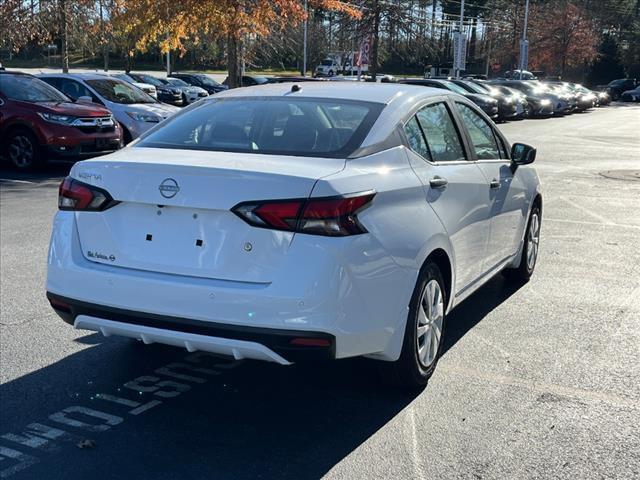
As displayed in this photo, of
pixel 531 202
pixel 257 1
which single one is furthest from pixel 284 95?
pixel 257 1

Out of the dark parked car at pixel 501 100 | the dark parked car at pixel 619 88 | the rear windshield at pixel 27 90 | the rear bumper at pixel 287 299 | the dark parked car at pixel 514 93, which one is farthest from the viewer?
the dark parked car at pixel 619 88

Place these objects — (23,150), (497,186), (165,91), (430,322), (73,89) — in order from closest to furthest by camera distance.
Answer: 1. (430,322)
2. (497,186)
3. (23,150)
4. (73,89)
5. (165,91)

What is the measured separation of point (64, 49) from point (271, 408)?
27.6 meters

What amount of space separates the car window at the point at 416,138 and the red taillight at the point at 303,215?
104cm

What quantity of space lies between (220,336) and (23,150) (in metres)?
11.3

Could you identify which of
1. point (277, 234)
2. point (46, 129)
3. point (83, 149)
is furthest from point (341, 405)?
point (46, 129)

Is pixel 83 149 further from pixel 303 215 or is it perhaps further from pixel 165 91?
pixel 165 91

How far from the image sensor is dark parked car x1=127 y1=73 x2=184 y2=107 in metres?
30.6

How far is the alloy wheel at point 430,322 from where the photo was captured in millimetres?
4328

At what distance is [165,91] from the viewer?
31328mm

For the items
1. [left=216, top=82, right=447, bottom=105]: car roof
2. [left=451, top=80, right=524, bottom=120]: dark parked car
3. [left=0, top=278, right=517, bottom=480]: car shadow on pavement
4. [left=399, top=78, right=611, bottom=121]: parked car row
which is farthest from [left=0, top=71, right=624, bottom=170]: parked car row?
[left=451, top=80, right=524, bottom=120]: dark parked car

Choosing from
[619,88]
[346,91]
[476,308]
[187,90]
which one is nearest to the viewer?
[346,91]

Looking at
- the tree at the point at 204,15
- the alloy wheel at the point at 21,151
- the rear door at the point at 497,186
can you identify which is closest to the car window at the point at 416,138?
the rear door at the point at 497,186

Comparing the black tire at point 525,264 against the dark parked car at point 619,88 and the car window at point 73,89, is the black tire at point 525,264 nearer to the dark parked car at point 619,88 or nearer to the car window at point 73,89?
the car window at point 73,89
